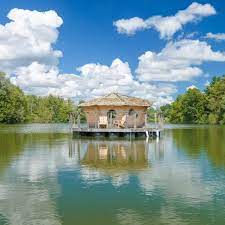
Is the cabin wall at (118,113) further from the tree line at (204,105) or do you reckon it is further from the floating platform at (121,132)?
the tree line at (204,105)

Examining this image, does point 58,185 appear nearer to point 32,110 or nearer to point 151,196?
point 151,196

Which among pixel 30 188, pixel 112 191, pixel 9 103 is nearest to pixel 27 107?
pixel 9 103

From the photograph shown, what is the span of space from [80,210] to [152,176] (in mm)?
6218

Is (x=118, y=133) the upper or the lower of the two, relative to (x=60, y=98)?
lower

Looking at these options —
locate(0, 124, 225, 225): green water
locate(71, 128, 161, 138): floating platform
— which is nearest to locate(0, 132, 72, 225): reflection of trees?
locate(0, 124, 225, 225): green water

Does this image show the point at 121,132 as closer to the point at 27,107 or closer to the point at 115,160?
the point at 115,160

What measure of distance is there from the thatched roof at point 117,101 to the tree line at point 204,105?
5993 cm

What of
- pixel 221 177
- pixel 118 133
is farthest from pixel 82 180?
pixel 118 133

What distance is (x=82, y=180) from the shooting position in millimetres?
17812

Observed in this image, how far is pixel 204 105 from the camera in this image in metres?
124

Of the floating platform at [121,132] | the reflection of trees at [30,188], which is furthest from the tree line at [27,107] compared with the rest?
the reflection of trees at [30,188]

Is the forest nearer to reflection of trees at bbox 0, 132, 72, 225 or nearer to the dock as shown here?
the dock

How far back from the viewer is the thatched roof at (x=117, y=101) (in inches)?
1919

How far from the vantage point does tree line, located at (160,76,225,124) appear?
113 m
